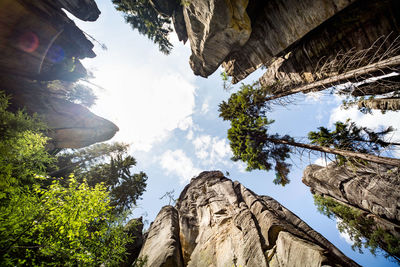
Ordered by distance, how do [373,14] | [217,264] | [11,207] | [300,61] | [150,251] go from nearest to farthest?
[11,207], [217,264], [373,14], [150,251], [300,61]

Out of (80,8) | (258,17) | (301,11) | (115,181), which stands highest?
(80,8)

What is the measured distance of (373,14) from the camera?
23.5ft

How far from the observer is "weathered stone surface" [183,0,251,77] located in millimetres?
7328

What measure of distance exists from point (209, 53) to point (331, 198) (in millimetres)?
21720

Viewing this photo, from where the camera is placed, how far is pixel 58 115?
46.4 feet

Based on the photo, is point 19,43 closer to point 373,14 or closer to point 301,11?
point 301,11

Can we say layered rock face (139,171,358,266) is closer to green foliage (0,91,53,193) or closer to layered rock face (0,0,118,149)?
green foliage (0,91,53,193)

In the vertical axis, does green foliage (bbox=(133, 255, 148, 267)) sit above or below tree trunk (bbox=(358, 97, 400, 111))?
below

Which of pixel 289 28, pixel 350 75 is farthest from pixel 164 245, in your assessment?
pixel 289 28

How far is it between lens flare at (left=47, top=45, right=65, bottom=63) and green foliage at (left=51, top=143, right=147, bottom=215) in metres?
10.3

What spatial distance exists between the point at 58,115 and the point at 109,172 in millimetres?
8009

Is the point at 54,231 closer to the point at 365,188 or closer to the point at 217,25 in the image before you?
the point at 217,25

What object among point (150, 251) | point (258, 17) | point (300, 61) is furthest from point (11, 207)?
point (300, 61)

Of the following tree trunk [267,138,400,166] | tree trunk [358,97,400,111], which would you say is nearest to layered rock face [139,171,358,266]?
tree trunk [267,138,400,166]
